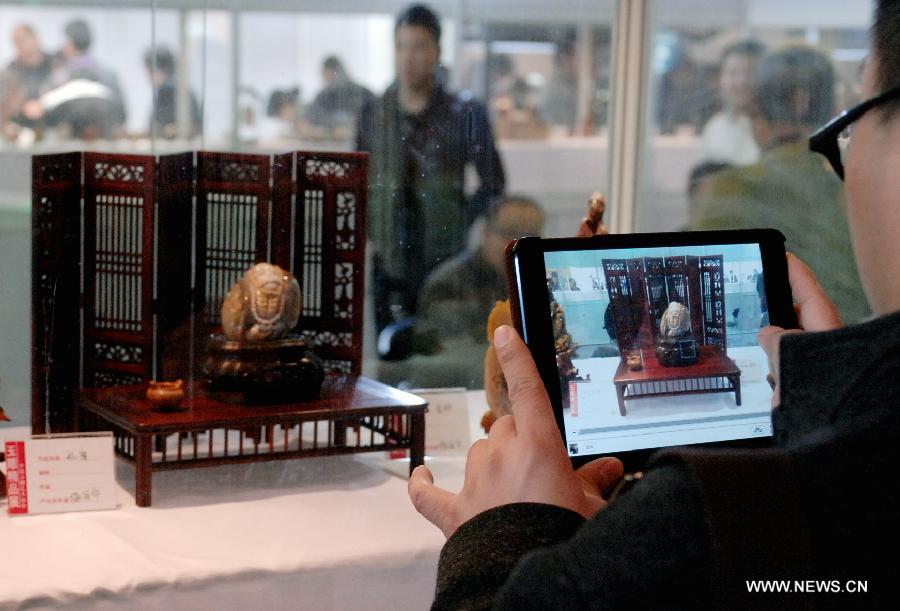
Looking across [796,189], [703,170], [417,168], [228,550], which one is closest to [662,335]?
[228,550]

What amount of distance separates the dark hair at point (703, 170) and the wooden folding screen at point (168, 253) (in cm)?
108

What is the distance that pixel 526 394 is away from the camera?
665 millimetres

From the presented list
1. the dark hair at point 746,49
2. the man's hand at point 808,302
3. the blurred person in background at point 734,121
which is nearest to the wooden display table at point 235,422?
the man's hand at point 808,302

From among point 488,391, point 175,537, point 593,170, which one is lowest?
point 175,537

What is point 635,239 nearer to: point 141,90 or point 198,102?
point 198,102

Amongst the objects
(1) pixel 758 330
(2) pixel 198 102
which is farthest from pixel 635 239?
(2) pixel 198 102

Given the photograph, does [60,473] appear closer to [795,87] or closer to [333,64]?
[333,64]

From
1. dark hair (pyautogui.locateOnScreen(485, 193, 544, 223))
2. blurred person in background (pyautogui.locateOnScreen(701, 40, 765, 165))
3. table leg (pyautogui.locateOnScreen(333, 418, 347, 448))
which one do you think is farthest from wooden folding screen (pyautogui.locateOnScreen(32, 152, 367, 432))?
blurred person in background (pyautogui.locateOnScreen(701, 40, 765, 165))

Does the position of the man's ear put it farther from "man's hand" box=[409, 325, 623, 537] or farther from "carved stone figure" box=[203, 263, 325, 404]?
"man's hand" box=[409, 325, 623, 537]

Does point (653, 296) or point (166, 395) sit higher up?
point (653, 296)

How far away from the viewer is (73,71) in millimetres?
1905

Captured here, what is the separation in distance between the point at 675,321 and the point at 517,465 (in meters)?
0.35

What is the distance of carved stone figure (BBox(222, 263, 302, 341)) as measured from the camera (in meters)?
1.49

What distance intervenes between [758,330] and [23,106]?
4.70 ft
